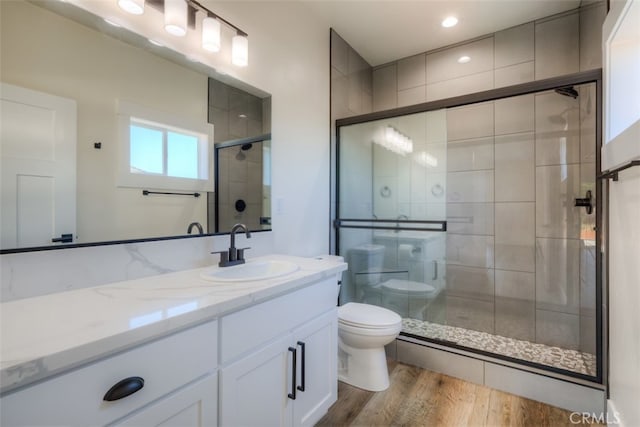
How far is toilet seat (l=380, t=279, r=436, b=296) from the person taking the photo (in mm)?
2512

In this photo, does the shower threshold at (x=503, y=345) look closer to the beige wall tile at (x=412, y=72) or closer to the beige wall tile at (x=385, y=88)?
the beige wall tile at (x=385, y=88)

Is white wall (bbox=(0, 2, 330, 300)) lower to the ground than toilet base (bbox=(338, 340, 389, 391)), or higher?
higher

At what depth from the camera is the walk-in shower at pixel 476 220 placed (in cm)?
225

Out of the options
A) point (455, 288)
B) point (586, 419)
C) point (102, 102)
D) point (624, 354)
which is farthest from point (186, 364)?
point (455, 288)

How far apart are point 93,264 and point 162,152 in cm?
54

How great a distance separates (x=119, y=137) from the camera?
1183 mm

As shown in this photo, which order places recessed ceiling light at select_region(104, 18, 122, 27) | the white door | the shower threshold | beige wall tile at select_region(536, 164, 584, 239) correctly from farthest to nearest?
beige wall tile at select_region(536, 164, 584, 239), the shower threshold, recessed ceiling light at select_region(104, 18, 122, 27), the white door

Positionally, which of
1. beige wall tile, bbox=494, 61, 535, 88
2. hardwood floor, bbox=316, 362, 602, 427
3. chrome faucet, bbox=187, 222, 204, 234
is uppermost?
beige wall tile, bbox=494, 61, 535, 88

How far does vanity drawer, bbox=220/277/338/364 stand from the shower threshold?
4.00 feet

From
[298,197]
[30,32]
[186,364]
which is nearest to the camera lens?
[186,364]

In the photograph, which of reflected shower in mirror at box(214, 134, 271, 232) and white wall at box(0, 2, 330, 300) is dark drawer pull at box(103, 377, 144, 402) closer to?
white wall at box(0, 2, 330, 300)

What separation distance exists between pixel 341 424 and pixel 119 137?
5.69 feet

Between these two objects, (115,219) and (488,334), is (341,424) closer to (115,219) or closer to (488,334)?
(115,219)

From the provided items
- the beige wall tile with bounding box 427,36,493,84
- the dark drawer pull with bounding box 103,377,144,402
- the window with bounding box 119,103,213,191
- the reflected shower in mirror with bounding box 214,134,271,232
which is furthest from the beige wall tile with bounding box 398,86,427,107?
the dark drawer pull with bounding box 103,377,144,402
